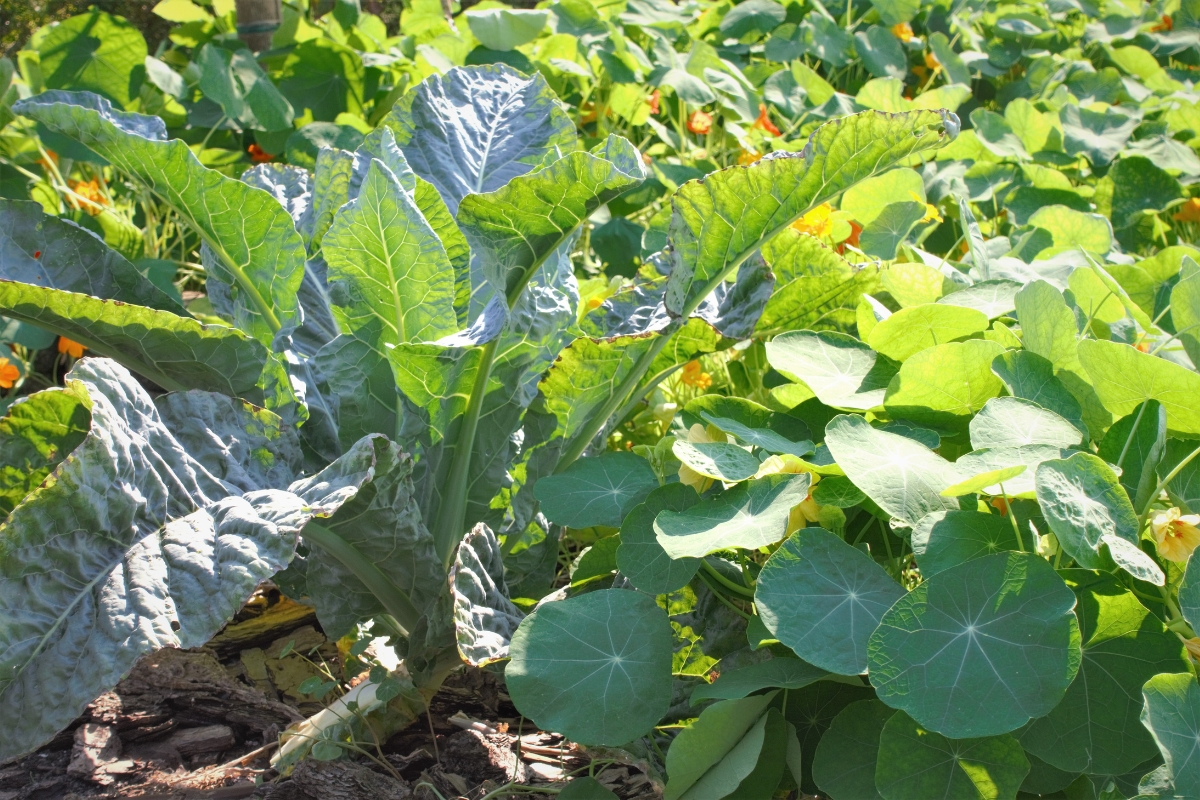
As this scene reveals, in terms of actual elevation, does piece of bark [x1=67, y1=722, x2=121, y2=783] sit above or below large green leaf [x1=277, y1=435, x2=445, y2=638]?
below

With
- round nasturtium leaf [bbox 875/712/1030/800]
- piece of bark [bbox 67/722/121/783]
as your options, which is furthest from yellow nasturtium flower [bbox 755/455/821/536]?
piece of bark [bbox 67/722/121/783]

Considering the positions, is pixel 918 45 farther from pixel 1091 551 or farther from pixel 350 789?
pixel 350 789

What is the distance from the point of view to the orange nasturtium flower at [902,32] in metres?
3.24

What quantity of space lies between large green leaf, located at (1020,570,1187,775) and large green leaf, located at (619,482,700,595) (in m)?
0.35

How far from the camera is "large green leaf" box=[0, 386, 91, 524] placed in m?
0.88

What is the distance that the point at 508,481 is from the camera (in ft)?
4.03

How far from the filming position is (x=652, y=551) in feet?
3.23

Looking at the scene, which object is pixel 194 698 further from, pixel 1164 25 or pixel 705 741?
pixel 1164 25

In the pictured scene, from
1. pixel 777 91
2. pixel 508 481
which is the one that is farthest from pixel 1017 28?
pixel 508 481

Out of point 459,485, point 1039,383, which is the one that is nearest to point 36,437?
point 459,485

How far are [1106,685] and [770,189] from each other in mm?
599

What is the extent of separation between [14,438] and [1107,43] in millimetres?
3733

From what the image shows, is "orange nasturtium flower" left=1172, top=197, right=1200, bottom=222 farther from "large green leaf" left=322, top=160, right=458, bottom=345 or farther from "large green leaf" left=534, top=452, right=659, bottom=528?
"large green leaf" left=322, top=160, right=458, bottom=345

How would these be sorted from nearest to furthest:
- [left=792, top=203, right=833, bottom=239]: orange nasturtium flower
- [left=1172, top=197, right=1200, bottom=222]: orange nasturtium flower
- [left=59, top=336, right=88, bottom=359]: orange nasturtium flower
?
Result: [left=792, top=203, right=833, bottom=239]: orange nasturtium flower → [left=59, top=336, right=88, bottom=359]: orange nasturtium flower → [left=1172, top=197, right=1200, bottom=222]: orange nasturtium flower
